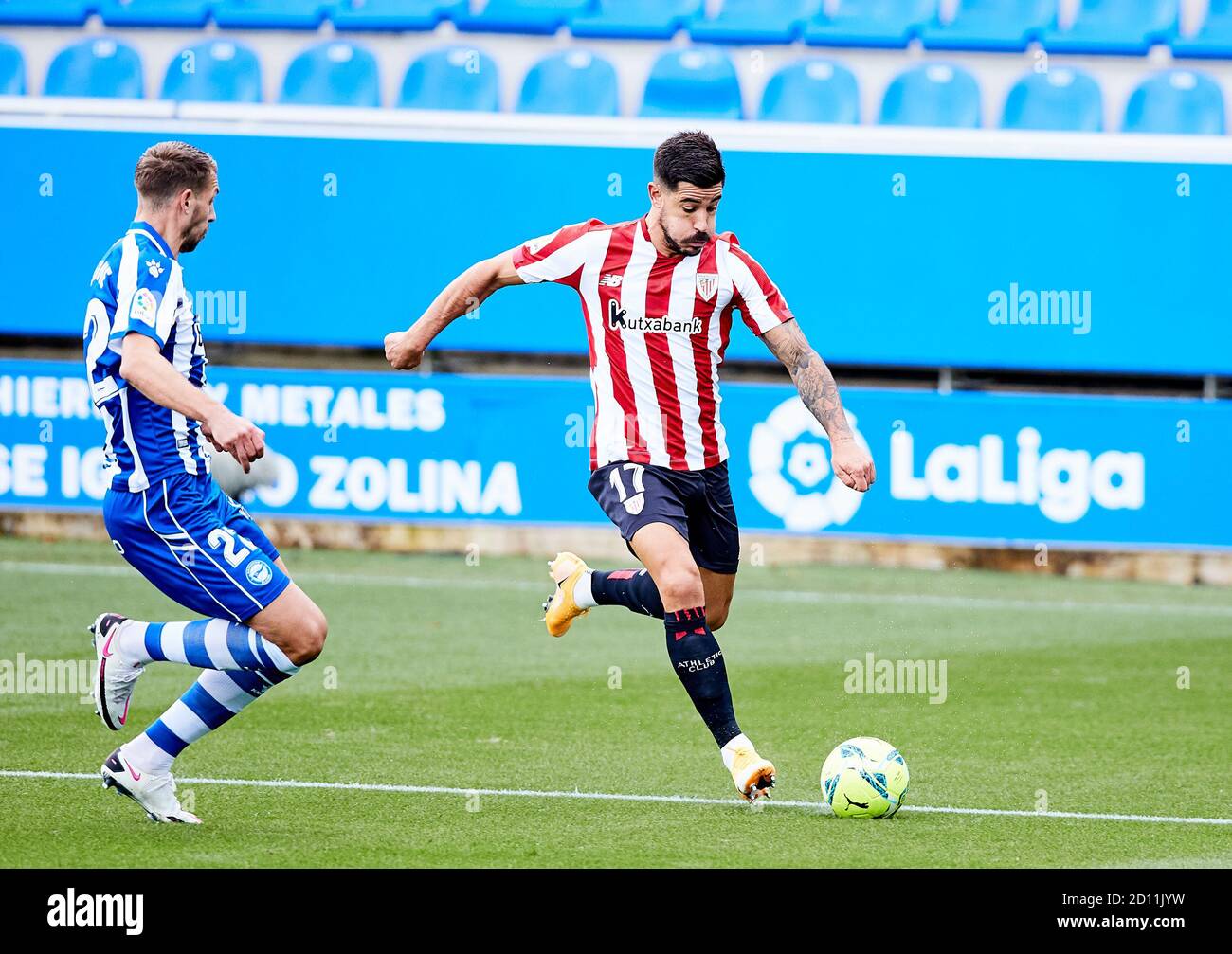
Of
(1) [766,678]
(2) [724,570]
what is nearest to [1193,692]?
(1) [766,678]

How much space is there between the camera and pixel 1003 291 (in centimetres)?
1241

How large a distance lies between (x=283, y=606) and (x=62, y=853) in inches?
36.5

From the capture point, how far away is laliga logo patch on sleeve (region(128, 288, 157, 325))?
210 inches

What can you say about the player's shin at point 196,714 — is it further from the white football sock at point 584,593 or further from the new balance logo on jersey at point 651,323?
the new balance logo on jersey at point 651,323

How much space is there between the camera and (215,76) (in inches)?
566

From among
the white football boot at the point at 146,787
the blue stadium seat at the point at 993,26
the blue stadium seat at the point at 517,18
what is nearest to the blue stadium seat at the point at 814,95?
the blue stadium seat at the point at 993,26

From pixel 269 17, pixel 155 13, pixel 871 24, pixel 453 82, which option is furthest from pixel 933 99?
pixel 155 13

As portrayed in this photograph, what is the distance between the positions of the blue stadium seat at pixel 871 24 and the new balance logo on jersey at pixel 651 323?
328 inches

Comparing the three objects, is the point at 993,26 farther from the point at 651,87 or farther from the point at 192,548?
the point at 192,548

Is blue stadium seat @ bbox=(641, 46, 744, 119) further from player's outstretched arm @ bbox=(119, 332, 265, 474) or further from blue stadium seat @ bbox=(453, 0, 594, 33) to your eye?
player's outstretched arm @ bbox=(119, 332, 265, 474)

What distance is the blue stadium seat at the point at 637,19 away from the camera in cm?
1423

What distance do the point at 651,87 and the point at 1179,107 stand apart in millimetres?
3845

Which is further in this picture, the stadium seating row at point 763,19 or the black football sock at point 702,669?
the stadium seating row at point 763,19

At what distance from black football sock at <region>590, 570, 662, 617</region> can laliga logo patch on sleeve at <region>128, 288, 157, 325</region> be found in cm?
193
